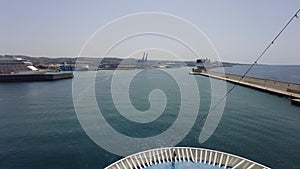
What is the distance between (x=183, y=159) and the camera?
20.5 ft

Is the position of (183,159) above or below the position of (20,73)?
above

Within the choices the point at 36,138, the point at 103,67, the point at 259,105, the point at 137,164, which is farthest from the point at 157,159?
the point at 103,67

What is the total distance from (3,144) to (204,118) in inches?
481

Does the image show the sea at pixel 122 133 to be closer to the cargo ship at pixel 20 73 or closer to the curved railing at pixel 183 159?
the curved railing at pixel 183 159

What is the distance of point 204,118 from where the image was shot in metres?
15.4

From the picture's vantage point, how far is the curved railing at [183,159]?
5.67 metres

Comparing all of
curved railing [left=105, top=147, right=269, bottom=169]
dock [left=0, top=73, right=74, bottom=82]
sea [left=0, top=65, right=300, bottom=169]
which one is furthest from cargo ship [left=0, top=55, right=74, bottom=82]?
curved railing [left=105, top=147, right=269, bottom=169]

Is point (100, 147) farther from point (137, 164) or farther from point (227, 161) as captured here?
point (227, 161)

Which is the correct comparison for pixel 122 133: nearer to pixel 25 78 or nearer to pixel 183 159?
pixel 183 159

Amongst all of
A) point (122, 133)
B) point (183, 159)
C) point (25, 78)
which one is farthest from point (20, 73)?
point (183, 159)

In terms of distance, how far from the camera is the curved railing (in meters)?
5.67

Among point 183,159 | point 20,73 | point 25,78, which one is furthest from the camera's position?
point 20,73

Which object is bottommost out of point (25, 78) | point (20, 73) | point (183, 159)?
point (25, 78)

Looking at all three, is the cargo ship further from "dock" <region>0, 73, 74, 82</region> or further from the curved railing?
the curved railing
